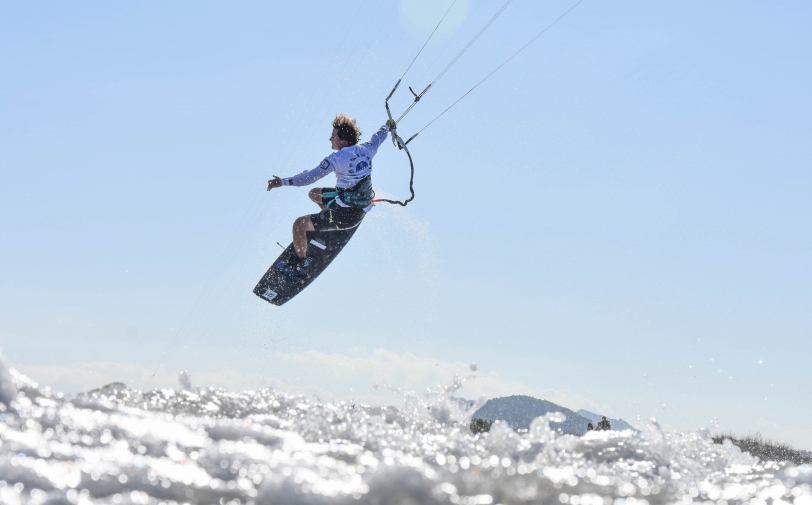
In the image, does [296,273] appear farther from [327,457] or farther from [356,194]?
[327,457]

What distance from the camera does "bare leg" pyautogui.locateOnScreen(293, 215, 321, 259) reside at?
11094 millimetres

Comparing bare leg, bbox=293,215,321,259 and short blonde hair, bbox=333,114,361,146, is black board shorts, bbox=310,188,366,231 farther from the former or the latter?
short blonde hair, bbox=333,114,361,146

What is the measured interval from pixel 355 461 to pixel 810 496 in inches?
93.5

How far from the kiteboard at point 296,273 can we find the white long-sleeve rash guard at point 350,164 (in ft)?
3.35

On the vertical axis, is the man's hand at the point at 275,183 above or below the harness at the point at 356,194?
below

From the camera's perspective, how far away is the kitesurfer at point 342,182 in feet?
33.3

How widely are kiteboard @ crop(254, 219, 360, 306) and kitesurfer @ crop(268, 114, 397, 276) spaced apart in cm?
14

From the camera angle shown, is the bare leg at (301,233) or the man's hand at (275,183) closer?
the man's hand at (275,183)

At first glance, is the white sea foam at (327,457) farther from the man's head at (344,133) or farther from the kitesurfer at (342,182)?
the man's head at (344,133)

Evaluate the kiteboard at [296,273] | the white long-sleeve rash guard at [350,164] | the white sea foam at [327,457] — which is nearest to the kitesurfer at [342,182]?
the white long-sleeve rash guard at [350,164]

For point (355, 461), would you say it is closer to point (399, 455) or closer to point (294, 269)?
point (399, 455)

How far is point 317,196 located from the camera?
1076 cm

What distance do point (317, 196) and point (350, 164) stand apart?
2.79 ft

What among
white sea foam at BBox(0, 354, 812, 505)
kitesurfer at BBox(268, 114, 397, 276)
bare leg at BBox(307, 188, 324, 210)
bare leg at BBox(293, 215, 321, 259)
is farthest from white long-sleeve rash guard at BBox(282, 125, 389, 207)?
white sea foam at BBox(0, 354, 812, 505)
